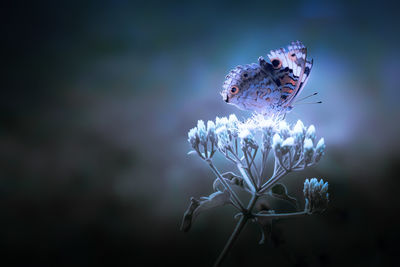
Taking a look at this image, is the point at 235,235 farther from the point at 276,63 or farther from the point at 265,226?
the point at 276,63

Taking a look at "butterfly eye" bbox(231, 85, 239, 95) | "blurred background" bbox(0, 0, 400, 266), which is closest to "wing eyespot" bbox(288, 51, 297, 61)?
"butterfly eye" bbox(231, 85, 239, 95)

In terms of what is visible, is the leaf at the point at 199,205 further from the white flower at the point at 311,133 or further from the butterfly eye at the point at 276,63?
the butterfly eye at the point at 276,63

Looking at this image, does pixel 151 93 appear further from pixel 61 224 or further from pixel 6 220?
pixel 6 220

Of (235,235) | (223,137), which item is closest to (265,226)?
(235,235)

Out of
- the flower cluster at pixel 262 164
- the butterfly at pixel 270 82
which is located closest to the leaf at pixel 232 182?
the flower cluster at pixel 262 164

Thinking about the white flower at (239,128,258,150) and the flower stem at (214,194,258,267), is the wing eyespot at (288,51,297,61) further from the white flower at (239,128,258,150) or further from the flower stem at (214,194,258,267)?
the flower stem at (214,194,258,267)
